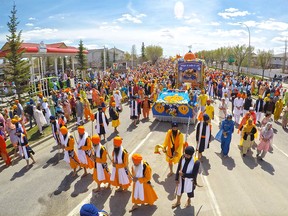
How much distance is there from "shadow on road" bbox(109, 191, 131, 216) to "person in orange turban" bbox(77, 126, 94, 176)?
1.43 meters

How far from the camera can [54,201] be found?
247 inches

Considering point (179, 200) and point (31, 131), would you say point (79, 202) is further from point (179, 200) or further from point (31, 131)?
point (31, 131)

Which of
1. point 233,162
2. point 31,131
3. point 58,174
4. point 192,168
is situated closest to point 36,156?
point 58,174

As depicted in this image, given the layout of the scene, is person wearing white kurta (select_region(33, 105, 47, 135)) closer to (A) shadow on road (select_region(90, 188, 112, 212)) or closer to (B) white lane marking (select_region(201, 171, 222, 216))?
(A) shadow on road (select_region(90, 188, 112, 212))

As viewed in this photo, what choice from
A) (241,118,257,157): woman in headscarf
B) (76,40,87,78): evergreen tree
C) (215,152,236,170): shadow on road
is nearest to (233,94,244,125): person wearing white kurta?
(241,118,257,157): woman in headscarf

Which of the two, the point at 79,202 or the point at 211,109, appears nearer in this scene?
the point at 79,202

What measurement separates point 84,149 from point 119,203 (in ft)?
6.34

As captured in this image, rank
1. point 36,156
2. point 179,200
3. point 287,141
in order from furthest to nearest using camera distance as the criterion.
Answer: point 287,141
point 36,156
point 179,200

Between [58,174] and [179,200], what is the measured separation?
4020 millimetres

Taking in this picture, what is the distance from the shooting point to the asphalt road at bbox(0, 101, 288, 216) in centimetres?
585

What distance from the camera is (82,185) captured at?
698 centimetres

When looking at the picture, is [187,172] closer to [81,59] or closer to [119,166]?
[119,166]

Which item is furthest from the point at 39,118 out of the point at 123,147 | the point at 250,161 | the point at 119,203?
the point at 250,161

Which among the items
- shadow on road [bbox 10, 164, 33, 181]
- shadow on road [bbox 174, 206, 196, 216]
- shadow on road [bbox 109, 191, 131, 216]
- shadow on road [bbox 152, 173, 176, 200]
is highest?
shadow on road [bbox 152, 173, 176, 200]
